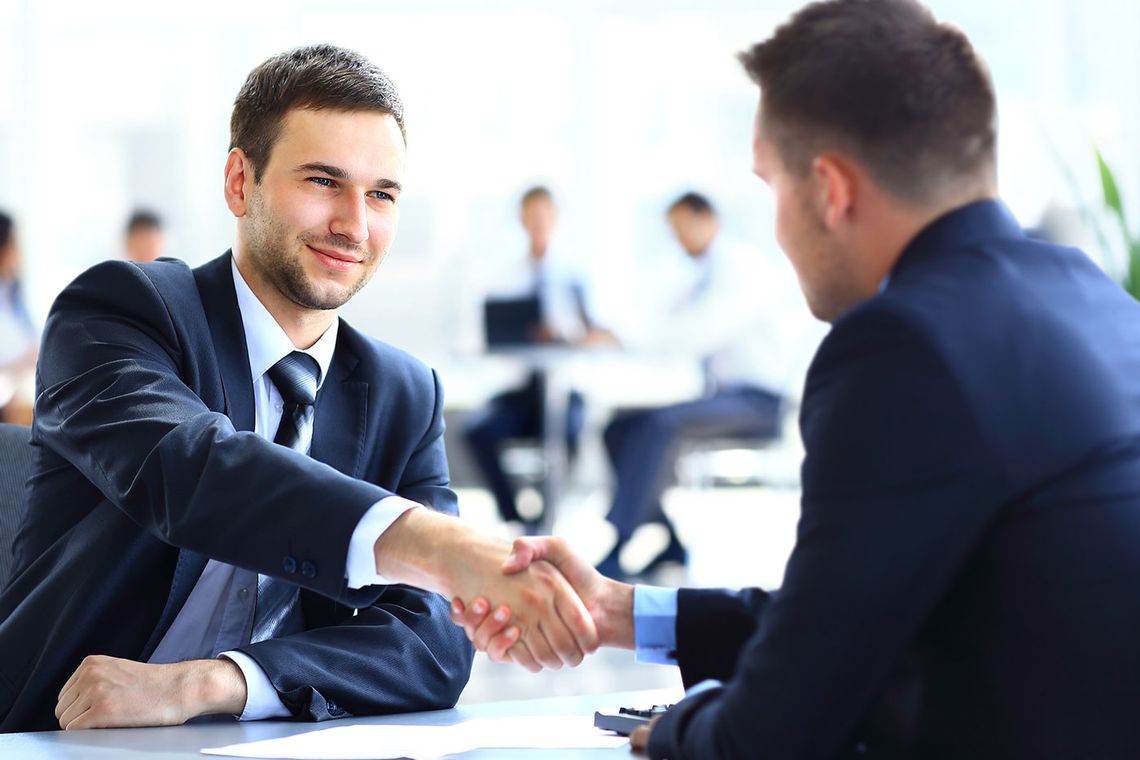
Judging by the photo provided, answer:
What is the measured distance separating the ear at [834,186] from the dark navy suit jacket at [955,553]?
14 cm

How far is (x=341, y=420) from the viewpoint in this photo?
5.94 ft

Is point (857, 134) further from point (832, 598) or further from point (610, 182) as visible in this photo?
point (610, 182)

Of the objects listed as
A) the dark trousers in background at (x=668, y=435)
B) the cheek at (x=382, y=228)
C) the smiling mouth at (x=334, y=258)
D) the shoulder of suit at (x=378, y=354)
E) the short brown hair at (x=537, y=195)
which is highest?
the short brown hair at (x=537, y=195)

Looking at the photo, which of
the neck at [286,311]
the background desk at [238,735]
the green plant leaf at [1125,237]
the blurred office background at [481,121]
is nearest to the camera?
the background desk at [238,735]

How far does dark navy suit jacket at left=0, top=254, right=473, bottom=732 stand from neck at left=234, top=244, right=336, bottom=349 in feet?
0.14

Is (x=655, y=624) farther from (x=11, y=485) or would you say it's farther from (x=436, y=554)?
(x=11, y=485)

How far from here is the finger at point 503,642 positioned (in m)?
1.46

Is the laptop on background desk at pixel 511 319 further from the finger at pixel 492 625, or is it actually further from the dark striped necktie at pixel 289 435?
the finger at pixel 492 625

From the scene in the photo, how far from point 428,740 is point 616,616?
0.24 metres

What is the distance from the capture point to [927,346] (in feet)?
3.14

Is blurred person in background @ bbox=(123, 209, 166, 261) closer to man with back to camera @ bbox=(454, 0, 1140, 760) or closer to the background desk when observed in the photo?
the background desk

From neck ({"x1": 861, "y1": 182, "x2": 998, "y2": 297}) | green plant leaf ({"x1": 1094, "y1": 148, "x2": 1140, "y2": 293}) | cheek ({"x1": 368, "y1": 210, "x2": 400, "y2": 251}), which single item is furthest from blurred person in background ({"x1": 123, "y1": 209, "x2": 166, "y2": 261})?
neck ({"x1": 861, "y1": 182, "x2": 998, "y2": 297})

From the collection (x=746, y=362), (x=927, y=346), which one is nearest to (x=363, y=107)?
(x=927, y=346)

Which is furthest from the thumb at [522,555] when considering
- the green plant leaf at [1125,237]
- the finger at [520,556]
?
the green plant leaf at [1125,237]
